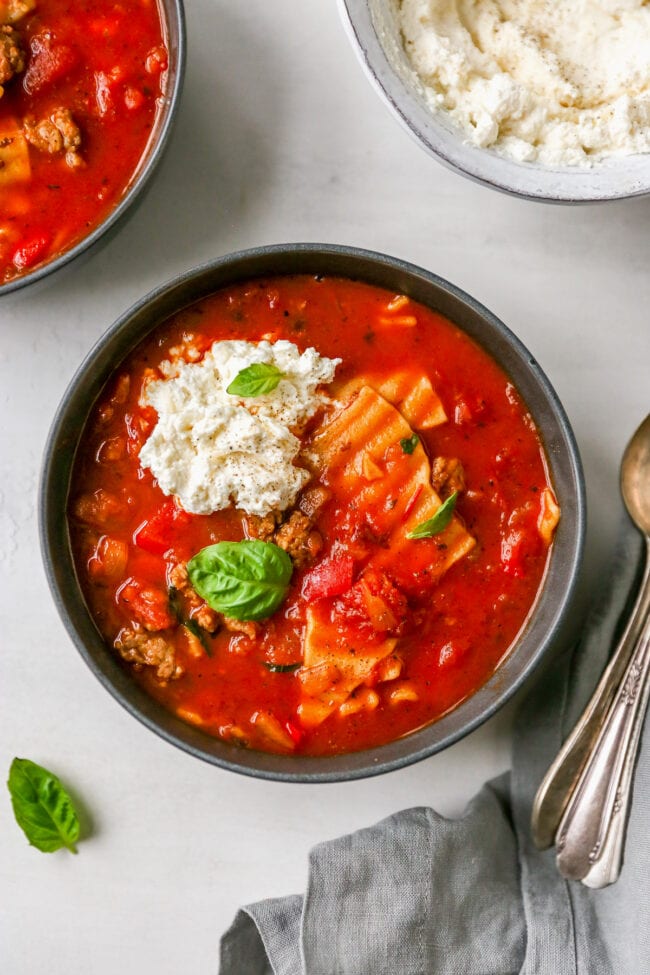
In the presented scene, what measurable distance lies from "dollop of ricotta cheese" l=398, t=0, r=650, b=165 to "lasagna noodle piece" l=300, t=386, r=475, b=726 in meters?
1.11

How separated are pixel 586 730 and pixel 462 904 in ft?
2.91

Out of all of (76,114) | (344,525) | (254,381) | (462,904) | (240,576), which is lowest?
(462,904)

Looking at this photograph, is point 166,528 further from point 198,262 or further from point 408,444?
point 198,262

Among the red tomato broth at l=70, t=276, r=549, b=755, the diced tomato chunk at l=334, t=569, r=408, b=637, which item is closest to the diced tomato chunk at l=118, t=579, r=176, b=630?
the red tomato broth at l=70, t=276, r=549, b=755

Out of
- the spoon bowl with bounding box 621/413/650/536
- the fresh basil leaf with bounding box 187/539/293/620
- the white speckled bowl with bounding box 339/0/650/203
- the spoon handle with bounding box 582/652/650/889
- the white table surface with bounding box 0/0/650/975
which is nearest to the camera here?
the fresh basil leaf with bounding box 187/539/293/620

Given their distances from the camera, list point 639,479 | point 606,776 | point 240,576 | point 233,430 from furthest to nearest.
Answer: point 639,479 < point 606,776 < point 233,430 < point 240,576

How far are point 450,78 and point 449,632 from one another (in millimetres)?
2046

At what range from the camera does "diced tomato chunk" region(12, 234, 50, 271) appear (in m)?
3.48

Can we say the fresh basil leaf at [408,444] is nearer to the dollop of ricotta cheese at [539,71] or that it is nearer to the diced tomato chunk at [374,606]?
the diced tomato chunk at [374,606]

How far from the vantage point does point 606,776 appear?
359 centimetres

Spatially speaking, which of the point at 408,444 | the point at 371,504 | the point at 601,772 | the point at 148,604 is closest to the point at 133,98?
the point at 408,444

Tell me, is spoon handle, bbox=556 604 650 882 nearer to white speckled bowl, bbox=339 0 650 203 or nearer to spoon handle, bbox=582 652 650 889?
spoon handle, bbox=582 652 650 889

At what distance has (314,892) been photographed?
3740 millimetres

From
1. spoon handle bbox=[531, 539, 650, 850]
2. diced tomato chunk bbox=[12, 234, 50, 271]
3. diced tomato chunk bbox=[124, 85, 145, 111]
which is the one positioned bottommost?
spoon handle bbox=[531, 539, 650, 850]
